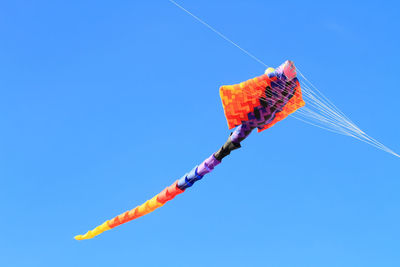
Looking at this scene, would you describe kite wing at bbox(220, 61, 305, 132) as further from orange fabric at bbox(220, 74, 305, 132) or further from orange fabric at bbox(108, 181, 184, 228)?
orange fabric at bbox(108, 181, 184, 228)

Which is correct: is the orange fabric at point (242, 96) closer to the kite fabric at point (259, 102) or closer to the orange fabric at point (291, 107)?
the kite fabric at point (259, 102)

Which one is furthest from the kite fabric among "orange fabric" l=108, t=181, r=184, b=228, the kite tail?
"orange fabric" l=108, t=181, r=184, b=228

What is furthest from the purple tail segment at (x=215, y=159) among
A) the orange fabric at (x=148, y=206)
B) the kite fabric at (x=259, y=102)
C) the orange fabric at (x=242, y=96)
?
the orange fabric at (x=242, y=96)

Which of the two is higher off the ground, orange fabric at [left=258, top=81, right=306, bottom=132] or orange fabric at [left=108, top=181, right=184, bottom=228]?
orange fabric at [left=108, top=181, right=184, bottom=228]

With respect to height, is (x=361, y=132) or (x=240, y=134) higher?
(x=240, y=134)

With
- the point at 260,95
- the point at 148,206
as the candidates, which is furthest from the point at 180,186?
the point at 260,95

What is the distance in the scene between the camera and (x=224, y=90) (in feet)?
63.9

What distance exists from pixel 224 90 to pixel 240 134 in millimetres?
2310

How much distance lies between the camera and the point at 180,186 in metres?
23.8

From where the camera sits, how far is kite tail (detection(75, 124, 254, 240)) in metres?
21.2

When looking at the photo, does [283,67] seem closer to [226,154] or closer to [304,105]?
[304,105]

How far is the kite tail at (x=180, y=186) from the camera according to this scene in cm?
2120

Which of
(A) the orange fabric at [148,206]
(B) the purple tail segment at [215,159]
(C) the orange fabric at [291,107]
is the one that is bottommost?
(B) the purple tail segment at [215,159]

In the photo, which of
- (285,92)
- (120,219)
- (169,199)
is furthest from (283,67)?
(120,219)
